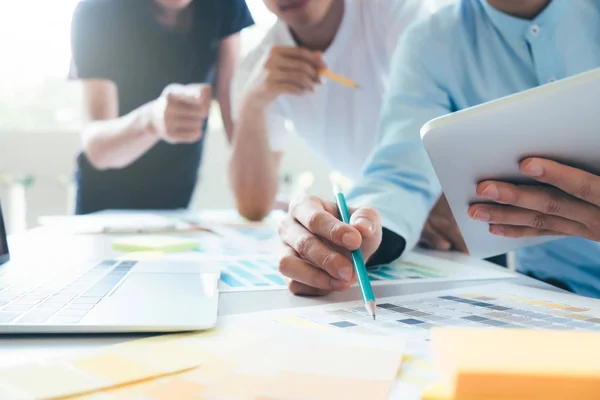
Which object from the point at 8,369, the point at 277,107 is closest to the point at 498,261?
the point at 277,107

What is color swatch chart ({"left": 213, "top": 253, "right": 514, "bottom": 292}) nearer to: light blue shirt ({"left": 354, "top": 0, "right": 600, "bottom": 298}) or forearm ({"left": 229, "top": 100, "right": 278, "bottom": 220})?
light blue shirt ({"left": 354, "top": 0, "right": 600, "bottom": 298})

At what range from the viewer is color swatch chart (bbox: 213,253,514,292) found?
0.53m

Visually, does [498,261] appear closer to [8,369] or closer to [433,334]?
[433,334]

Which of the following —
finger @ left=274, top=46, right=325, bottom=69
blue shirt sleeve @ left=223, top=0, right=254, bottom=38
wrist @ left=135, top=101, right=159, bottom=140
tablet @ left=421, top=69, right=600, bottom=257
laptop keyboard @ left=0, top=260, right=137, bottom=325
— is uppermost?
blue shirt sleeve @ left=223, top=0, right=254, bottom=38

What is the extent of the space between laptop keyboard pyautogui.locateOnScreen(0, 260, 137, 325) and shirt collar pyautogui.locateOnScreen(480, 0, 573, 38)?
0.62 m

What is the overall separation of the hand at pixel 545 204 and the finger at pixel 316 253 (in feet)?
0.45

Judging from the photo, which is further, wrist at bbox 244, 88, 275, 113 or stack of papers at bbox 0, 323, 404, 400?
wrist at bbox 244, 88, 275, 113

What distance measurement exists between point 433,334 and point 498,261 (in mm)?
754

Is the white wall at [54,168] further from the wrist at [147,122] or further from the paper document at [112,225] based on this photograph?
the paper document at [112,225]

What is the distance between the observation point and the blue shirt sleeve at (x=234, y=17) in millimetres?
1838

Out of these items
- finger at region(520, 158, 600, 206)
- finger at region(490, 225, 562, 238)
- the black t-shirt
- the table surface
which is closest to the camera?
the table surface

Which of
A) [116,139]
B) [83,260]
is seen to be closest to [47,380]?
[83,260]

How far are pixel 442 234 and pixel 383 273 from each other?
0.89 ft

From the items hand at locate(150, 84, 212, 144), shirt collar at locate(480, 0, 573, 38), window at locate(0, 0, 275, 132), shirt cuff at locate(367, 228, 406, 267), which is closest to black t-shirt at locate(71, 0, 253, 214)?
window at locate(0, 0, 275, 132)
